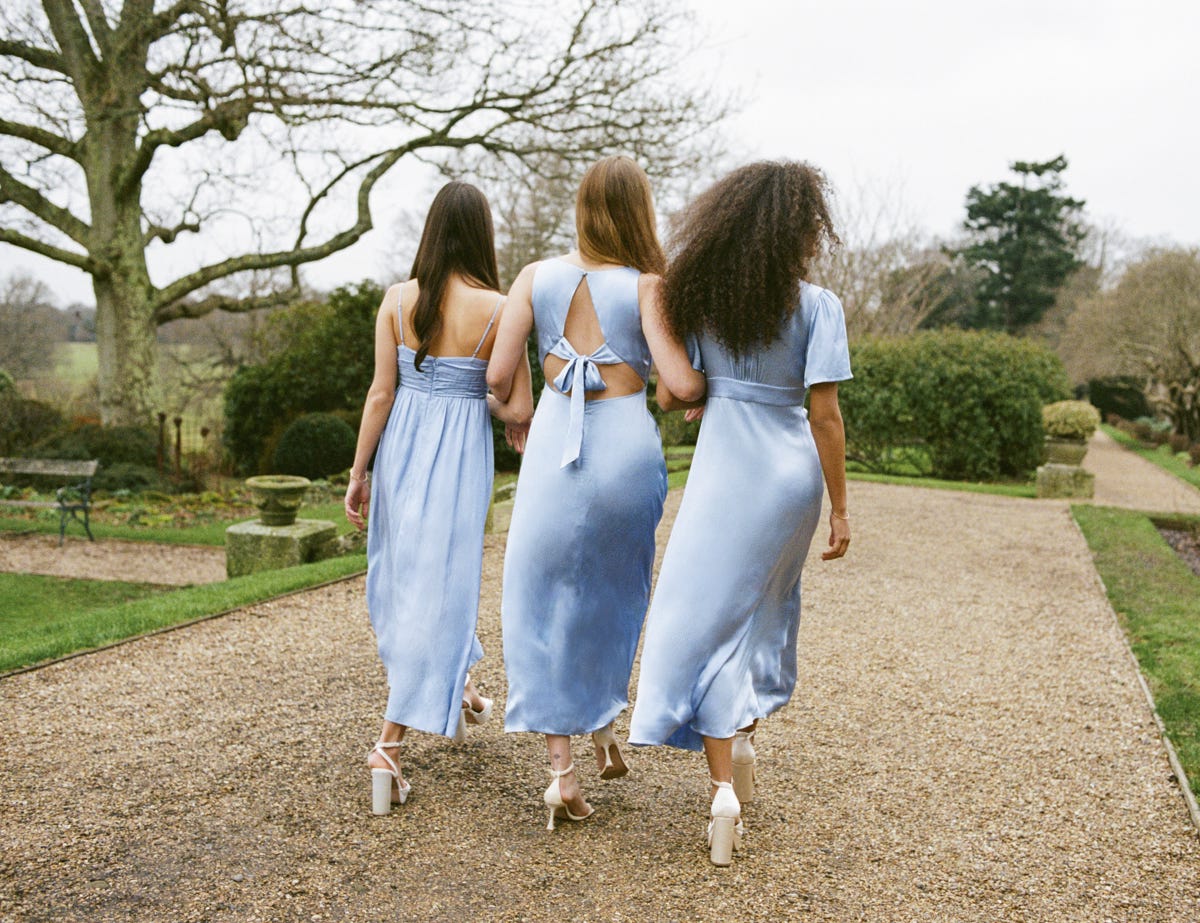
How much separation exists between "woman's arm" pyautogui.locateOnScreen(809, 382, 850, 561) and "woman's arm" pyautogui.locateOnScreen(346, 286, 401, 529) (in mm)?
1386

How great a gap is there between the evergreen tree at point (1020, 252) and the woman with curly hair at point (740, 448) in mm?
42926

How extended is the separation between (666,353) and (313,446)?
39.8 feet

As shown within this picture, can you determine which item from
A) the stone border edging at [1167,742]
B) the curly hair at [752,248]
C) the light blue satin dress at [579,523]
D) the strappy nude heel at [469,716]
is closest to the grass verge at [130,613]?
the strappy nude heel at [469,716]

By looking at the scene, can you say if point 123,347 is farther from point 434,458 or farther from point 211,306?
point 434,458

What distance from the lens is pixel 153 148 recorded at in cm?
1462

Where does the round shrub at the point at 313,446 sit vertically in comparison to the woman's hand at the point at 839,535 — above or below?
below

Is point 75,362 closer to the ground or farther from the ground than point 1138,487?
farther from the ground

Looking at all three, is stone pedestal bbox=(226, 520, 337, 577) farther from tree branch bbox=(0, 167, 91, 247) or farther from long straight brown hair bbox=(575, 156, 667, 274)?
tree branch bbox=(0, 167, 91, 247)

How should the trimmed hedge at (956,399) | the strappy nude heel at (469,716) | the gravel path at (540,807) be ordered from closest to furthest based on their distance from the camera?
1. the gravel path at (540,807)
2. the strappy nude heel at (469,716)
3. the trimmed hedge at (956,399)

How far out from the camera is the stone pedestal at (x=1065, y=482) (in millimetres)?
13513

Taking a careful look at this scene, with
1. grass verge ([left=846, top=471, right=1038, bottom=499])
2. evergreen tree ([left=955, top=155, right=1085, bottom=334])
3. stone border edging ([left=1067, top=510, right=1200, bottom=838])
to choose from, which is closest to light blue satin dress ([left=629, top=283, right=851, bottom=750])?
stone border edging ([left=1067, top=510, right=1200, bottom=838])

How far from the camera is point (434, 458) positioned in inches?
133

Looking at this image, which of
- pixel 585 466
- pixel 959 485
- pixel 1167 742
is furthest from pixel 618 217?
pixel 959 485

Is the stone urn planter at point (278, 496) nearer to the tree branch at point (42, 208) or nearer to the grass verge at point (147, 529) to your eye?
the grass verge at point (147, 529)
